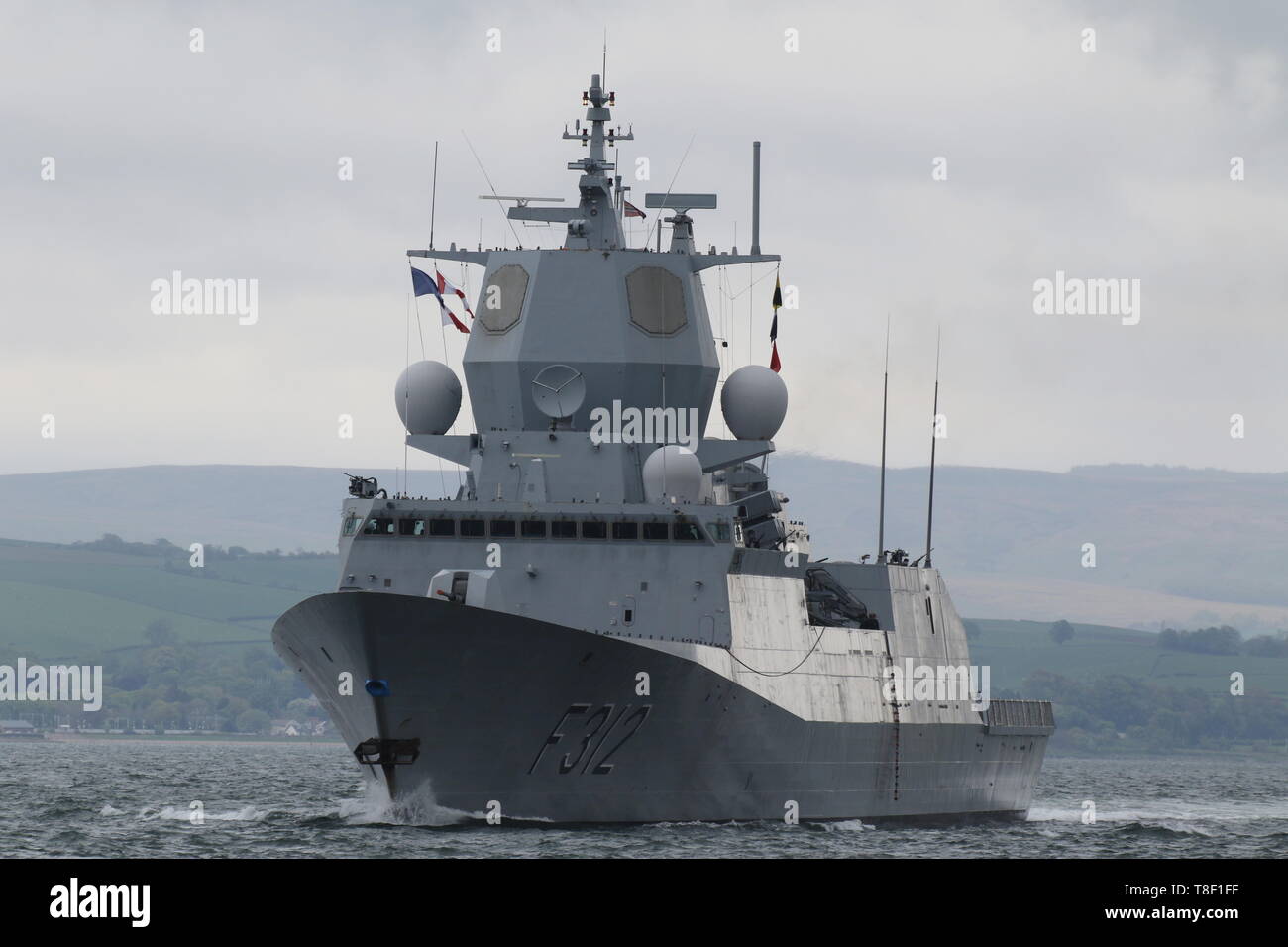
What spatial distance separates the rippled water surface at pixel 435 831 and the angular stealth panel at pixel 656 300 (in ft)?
31.0

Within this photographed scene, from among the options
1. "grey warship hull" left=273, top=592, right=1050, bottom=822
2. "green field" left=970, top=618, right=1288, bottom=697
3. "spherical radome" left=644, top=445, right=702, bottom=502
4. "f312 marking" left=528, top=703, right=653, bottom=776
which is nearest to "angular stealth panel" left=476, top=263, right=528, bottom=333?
"spherical radome" left=644, top=445, right=702, bottom=502

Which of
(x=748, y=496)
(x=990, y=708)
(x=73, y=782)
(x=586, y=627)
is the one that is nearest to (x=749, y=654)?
(x=586, y=627)

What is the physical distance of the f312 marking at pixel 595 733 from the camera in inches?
1302

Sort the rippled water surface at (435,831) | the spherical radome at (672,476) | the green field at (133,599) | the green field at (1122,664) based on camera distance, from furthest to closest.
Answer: the green field at (1122,664) → the green field at (133,599) → the spherical radome at (672,476) → the rippled water surface at (435,831)

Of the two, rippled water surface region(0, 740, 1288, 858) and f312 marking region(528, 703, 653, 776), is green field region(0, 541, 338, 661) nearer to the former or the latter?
rippled water surface region(0, 740, 1288, 858)

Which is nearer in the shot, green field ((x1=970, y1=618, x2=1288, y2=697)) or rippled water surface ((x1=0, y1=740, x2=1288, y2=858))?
rippled water surface ((x1=0, y1=740, x2=1288, y2=858))

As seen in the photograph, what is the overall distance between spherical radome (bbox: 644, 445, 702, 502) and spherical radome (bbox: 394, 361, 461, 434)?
4.68 meters

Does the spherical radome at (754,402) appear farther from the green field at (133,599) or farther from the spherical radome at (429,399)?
the green field at (133,599)

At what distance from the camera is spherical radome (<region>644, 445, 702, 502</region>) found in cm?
3688

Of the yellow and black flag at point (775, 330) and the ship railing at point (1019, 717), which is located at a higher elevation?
the yellow and black flag at point (775, 330)

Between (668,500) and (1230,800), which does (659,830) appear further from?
(1230,800)

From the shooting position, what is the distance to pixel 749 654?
119 feet

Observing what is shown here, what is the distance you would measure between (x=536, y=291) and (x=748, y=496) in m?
5.78

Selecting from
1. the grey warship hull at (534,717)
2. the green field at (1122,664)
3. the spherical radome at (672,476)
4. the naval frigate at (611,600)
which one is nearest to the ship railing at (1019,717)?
the naval frigate at (611,600)
